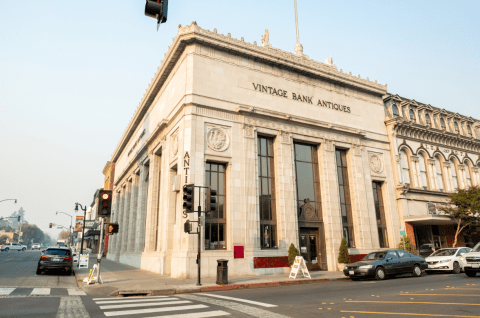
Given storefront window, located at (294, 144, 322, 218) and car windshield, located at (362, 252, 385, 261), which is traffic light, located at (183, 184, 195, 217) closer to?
car windshield, located at (362, 252, 385, 261)

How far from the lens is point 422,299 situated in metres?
9.95

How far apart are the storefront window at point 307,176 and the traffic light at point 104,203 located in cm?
1378

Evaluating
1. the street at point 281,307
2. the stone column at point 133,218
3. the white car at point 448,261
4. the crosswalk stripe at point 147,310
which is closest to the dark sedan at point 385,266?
the white car at point 448,261

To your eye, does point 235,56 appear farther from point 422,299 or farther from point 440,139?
point 440,139

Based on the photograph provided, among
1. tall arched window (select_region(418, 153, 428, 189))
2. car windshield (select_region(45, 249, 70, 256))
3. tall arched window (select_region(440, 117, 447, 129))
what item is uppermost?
tall arched window (select_region(440, 117, 447, 129))

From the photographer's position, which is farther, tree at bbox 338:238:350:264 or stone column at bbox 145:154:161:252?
stone column at bbox 145:154:161:252

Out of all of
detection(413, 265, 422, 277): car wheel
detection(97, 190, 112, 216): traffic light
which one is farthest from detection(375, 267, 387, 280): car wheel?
detection(97, 190, 112, 216): traffic light

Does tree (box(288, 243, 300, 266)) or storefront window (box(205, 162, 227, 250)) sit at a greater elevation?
storefront window (box(205, 162, 227, 250))

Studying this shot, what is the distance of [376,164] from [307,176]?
7633 millimetres

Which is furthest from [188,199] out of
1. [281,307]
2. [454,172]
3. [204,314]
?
[454,172]

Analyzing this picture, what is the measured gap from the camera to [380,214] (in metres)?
28.2

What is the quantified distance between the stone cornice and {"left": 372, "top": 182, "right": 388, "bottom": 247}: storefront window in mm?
9142

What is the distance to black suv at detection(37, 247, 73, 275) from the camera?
2019cm

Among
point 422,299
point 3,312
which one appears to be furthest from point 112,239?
point 422,299
